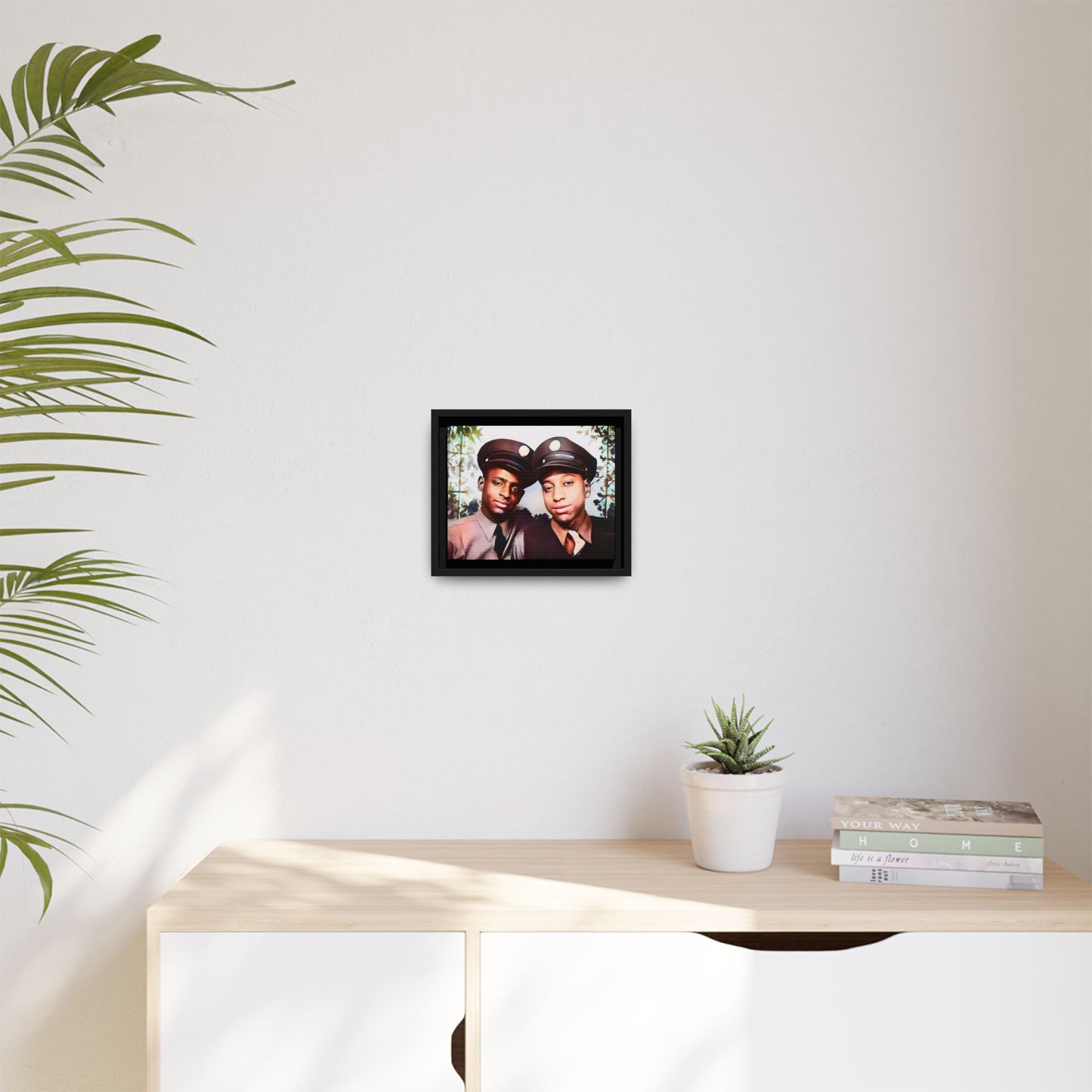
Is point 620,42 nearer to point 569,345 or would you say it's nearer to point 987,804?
point 569,345

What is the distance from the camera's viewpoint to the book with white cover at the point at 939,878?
1.47 meters

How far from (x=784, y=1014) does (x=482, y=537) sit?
920mm

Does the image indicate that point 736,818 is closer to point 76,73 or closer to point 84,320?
point 84,320

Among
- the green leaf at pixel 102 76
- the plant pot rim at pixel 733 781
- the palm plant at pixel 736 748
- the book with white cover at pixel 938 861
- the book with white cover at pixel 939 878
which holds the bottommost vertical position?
the book with white cover at pixel 939 878

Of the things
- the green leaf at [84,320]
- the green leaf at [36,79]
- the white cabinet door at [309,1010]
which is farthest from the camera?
the white cabinet door at [309,1010]

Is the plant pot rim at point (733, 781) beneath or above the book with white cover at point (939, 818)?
above

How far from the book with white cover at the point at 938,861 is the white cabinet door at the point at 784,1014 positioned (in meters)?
0.12

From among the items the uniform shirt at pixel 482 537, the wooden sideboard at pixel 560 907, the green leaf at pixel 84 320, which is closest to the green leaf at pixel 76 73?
the green leaf at pixel 84 320

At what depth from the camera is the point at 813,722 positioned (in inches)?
69.9

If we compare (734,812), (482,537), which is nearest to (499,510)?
(482,537)

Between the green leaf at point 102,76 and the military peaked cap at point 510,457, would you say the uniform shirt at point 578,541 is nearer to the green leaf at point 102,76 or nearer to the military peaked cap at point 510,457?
the military peaked cap at point 510,457

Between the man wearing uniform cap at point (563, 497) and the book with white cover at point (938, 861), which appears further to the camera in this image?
the man wearing uniform cap at point (563, 497)

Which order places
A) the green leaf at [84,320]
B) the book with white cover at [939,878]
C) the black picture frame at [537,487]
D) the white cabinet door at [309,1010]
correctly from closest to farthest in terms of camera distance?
the green leaf at [84,320] < the white cabinet door at [309,1010] < the book with white cover at [939,878] < the black picture frame at [537,487]

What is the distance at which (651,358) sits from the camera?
177 centimetres
